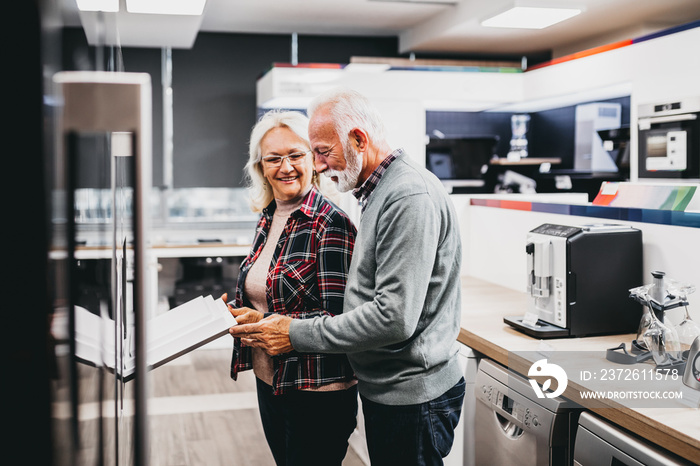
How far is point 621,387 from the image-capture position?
1.63 m

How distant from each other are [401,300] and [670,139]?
3346 mm

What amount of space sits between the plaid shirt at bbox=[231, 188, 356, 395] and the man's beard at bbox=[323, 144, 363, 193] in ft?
0.34

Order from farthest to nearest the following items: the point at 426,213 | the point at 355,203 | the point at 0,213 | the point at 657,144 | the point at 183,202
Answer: the point at 183,202, the point at 657,144, the point at 355,203, the point at 426,213, the point at 0,213

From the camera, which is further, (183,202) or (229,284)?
(183,202)

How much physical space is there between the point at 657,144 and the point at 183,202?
13.1 feet

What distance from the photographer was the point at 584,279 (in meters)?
2.12

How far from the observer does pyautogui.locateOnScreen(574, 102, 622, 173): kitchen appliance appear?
18.1 feet

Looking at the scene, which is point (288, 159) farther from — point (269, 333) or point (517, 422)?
point (517, 422)

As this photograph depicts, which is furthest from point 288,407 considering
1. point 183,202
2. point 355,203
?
point 183,202

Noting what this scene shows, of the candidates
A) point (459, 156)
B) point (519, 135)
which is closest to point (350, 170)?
point (459, 156)

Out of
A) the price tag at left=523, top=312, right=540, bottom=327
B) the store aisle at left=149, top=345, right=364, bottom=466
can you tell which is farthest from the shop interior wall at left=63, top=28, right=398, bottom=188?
the price tag at left=523, top=312, right=540, bottom=327

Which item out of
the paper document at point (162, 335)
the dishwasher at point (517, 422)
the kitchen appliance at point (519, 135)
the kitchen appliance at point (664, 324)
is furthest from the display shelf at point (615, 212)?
the kitchen appliance at point (519, 135)

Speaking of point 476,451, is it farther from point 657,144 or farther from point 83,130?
point 657,144

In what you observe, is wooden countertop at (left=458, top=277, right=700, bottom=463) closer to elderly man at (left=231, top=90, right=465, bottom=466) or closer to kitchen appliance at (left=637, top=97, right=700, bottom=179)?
elderly man at (left=231, top=90, right=465, bottom=466)
